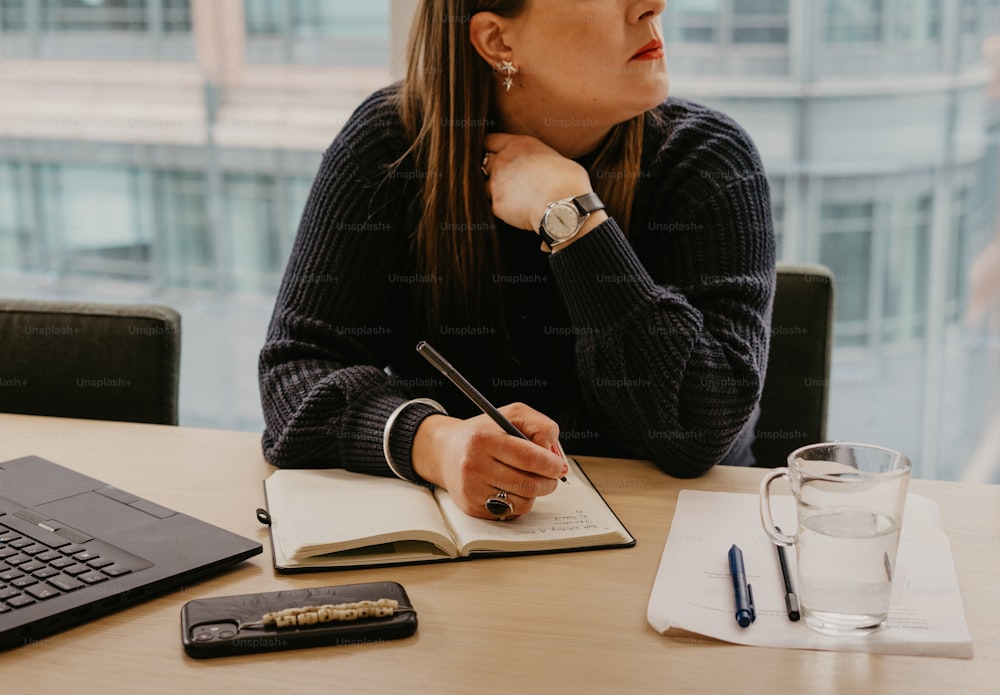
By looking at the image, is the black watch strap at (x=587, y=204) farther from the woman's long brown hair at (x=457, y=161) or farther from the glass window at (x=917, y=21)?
the glass window at (x=917, y=21)

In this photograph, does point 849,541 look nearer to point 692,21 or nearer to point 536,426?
point 536,426

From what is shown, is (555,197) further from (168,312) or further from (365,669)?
(365,669)

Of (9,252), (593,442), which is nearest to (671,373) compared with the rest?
(593,442)

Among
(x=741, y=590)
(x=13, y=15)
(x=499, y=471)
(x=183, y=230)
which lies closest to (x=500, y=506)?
(x=499, y=471)

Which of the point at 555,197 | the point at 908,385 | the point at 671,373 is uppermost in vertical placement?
the point at 555,197

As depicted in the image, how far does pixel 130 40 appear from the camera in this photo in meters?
2.57

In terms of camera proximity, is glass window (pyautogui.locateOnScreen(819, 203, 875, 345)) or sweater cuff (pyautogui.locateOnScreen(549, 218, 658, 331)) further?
glass window (pyautogui.locateOnScreen(819, 203, 875, 345))

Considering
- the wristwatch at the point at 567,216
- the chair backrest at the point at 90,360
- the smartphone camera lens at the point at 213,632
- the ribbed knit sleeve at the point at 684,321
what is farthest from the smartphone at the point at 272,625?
the chair backrest at the point at 90,360

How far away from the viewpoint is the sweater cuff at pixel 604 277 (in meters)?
1.27

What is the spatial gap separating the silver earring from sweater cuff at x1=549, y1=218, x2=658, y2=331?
0.28 metres

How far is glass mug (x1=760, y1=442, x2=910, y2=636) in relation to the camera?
0.82m

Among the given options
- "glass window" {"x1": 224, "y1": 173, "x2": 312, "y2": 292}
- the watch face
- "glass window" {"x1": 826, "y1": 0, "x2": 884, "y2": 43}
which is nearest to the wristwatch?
the watch face

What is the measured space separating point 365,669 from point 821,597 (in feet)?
1.18

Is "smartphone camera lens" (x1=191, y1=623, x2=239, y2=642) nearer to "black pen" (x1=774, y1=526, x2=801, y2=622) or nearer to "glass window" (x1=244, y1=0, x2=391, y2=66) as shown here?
"black pen" (x1=774, y1=526, x2=801, y2=622)
